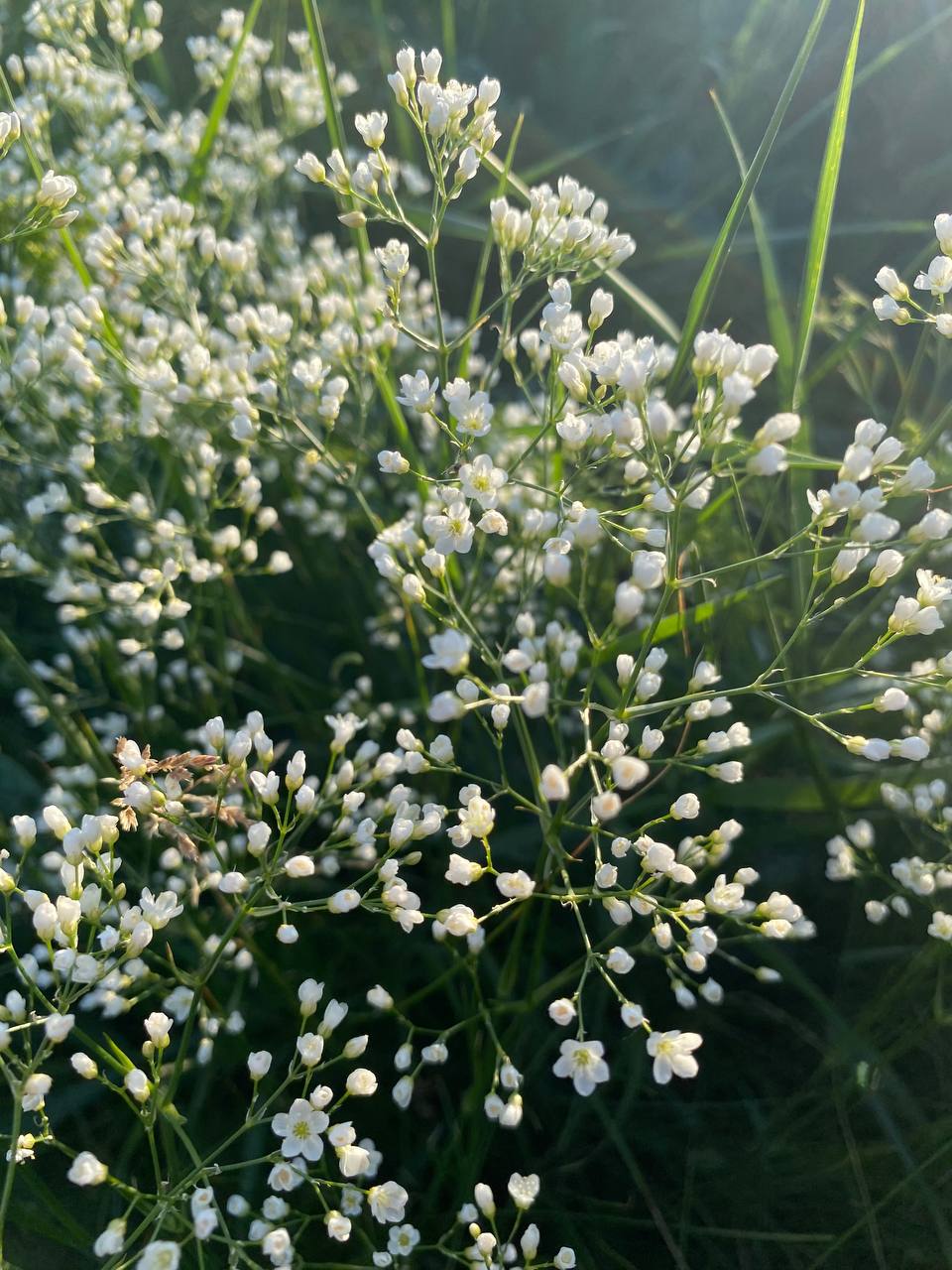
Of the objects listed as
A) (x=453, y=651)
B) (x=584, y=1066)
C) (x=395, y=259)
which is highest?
(x=395, y=259)

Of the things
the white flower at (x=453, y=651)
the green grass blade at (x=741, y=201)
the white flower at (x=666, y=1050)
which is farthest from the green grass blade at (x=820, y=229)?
the white flower at (x=666, y=1050)

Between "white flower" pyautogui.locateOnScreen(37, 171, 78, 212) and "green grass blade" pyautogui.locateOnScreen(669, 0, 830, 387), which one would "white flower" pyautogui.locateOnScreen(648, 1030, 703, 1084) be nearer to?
"green grass blade" pyautogui.locateOnScreen(669, 0, 830, 387)

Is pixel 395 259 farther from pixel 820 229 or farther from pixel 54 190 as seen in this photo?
pixel 820 229

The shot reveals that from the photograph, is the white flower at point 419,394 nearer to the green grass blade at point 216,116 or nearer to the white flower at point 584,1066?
the white flower at point 584,1066

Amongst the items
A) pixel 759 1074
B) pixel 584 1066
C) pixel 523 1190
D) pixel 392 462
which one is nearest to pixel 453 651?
pixel 392 462

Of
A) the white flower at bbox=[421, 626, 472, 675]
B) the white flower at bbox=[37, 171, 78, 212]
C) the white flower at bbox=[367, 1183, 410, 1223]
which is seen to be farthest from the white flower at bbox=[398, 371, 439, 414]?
the white flower at bbox=[367, 1183, 410, 1223]

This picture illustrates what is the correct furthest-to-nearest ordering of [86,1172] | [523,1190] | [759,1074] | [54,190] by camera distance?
[759,1074] < [54,190] < [523,1190] < [86,1172]

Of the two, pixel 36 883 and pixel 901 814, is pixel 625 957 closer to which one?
pixel 901 814
